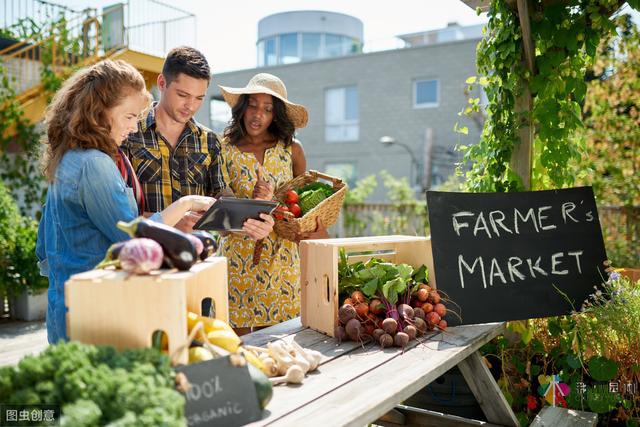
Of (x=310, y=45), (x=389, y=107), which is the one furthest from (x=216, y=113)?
(x=310, y=45)

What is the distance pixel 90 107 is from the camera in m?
1.40

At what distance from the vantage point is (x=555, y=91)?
8.77 feet

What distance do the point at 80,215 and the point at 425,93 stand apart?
14.5 meters

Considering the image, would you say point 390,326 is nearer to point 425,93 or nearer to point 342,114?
point 425,93

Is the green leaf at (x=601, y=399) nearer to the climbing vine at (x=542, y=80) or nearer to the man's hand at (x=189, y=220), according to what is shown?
the climbing vine at (x=542, y=80)

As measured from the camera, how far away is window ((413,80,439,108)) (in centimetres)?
1500

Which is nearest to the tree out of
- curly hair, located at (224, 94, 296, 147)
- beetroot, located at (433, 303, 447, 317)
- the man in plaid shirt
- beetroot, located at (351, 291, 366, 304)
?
curly hair, located at (224, 94, 296, 147)

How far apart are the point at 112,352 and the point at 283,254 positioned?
1474mm

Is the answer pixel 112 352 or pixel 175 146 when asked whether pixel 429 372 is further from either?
pixel 175 146

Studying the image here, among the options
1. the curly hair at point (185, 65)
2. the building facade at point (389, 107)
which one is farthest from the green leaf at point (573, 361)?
the building facade at point (389, 107)

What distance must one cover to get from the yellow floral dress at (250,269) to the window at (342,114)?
45.9ft

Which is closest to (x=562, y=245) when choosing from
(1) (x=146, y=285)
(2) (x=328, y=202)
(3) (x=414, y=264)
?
(3) (x=414, y=264)

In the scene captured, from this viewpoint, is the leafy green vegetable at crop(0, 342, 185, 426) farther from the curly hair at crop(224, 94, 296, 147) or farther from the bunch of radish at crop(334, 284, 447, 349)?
the curly hair at crop(224, 94, 296, 147)

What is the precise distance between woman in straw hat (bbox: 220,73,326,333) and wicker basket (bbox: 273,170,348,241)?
2.5 inches
